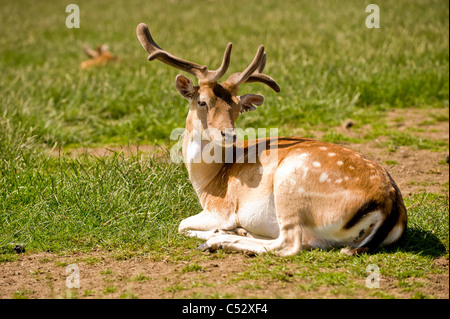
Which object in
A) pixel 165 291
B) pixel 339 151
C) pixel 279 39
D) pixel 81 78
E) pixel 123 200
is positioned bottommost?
pixel 165 291

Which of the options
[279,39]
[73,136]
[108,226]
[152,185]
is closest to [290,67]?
[279,39]

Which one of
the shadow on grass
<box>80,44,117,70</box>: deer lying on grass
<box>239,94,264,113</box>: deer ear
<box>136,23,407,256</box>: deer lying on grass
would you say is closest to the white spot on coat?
<box>136,23,407,256</box>: deer lying on grass

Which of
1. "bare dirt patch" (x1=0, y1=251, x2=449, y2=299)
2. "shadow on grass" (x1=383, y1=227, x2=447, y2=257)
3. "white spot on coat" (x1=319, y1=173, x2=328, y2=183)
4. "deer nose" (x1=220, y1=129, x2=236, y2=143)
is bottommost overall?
"bare dirt patch" (x1=0, y1=251, x2=449, y2=299)

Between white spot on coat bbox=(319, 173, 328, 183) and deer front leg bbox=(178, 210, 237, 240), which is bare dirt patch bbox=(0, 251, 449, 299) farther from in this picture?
white spot on coat bbox=(319, 173, 328, 183)

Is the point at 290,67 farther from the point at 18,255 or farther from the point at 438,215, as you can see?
the point at 18,255

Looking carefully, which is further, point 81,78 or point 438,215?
point 81,78

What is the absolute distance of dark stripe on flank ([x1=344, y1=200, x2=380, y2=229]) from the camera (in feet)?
15.5

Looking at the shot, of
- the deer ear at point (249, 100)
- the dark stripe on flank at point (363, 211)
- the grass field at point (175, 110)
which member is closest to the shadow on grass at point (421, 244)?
the grass field at point (175, 110)

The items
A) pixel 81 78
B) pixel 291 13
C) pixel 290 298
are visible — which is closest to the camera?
pixel 290 298

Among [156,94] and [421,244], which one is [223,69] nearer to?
[421,244]

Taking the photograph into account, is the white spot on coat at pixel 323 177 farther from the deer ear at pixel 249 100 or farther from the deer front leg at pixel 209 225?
the deer ear at pixel 249 100

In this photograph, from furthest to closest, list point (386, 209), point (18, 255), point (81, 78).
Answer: point (81, 78), point (18, 255), point (386, 209)

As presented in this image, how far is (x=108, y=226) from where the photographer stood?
17.8ft

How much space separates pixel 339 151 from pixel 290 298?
1.58 meters
